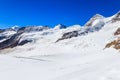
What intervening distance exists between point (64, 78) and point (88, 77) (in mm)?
1047

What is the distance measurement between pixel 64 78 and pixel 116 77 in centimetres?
219

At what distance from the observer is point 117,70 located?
37.9 ft

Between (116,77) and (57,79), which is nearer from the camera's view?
(116,77)

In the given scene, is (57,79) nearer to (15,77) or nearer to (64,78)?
(64,78)

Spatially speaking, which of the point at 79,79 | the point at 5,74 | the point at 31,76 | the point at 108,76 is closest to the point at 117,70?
the point at 108,76

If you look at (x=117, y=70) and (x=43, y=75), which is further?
(x=43, y=75)

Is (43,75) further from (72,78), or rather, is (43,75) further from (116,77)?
(116,77)

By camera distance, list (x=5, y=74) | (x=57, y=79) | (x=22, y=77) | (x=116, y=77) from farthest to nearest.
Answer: (x=5, y=74), (x=22, y=77), (x=57, y=79), (x=116, y=77)

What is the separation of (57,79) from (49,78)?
800 mm

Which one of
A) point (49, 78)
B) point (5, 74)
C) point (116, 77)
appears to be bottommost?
point (116, 77)

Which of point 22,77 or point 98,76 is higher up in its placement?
point 22,77

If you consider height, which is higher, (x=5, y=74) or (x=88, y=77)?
(x=5, y=74)

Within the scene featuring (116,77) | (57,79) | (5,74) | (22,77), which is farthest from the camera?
(5,74)

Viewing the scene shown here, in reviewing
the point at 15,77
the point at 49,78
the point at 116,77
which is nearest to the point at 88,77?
the point at 116,77
